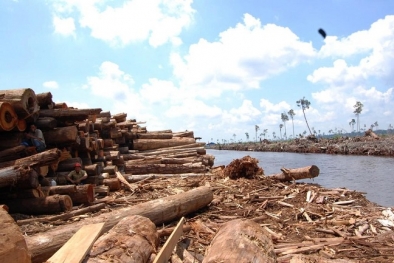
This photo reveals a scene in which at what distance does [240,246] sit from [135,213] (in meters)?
2.70

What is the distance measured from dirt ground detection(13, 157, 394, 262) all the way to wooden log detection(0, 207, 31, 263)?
3.03 meters

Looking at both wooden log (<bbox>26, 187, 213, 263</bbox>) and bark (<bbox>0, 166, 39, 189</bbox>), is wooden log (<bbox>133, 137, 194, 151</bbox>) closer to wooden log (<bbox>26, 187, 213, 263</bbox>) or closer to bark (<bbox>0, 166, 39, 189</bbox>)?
wooden log (<bbox>26, 187, 213, 263</bbox>)

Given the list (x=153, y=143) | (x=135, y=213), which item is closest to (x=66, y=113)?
(x=135, y=213)

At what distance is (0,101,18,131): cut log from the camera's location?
8080 mm

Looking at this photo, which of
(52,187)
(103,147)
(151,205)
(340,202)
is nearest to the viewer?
(151,205)

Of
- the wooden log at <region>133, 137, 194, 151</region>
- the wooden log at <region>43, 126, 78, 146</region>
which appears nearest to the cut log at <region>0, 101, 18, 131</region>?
the wooden log at <region>43, 126, 78, 146</region>

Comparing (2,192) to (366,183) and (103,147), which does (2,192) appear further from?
(366,183)

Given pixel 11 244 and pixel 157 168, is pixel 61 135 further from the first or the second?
pixel 11 244

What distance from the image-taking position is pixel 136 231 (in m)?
4.73

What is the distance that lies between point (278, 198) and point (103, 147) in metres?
7.22

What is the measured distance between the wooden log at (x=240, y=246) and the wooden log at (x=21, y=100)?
6574mm

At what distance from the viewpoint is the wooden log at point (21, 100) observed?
8.52 metres

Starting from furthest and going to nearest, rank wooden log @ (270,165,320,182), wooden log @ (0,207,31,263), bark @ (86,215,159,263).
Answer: wooden log @ (270,165,320,182) → bark @ (86,215,159,263) → wooden log @ (0,207,31,263)

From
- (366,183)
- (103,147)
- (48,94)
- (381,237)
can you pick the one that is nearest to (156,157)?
(103,147)
